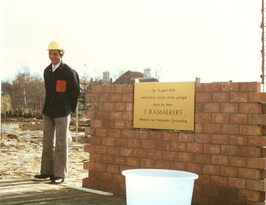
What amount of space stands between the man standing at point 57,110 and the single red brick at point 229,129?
1896mm

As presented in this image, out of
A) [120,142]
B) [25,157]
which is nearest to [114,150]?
[120,142]

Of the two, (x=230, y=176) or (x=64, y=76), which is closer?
(x=230, y=176)

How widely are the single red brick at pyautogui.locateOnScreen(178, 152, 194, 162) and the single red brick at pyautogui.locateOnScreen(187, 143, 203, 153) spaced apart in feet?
0.16

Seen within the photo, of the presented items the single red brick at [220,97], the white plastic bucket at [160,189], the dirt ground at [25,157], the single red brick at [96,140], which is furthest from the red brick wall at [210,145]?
the dirt ground at [25,157]

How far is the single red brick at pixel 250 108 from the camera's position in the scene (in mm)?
3211

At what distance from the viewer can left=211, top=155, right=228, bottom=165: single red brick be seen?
3.34m

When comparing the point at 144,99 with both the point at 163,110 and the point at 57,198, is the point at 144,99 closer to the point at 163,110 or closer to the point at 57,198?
the point at 163,110

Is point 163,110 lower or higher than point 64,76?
lower

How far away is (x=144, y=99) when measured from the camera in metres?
3.81

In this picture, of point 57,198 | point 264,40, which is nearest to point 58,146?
point 57,198

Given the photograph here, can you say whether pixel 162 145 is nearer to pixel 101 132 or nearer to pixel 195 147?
pixel 195 147

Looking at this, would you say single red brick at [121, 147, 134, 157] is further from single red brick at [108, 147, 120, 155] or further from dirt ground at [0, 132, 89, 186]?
dirt ground at [0, 132, 89, 186]

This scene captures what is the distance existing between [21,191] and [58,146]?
77 cm

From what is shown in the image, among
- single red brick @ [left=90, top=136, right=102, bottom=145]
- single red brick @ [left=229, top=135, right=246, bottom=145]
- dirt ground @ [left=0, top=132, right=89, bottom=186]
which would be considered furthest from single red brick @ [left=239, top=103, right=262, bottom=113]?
dirt ground @ [left=0, top=132, right=89, bottom=186]
